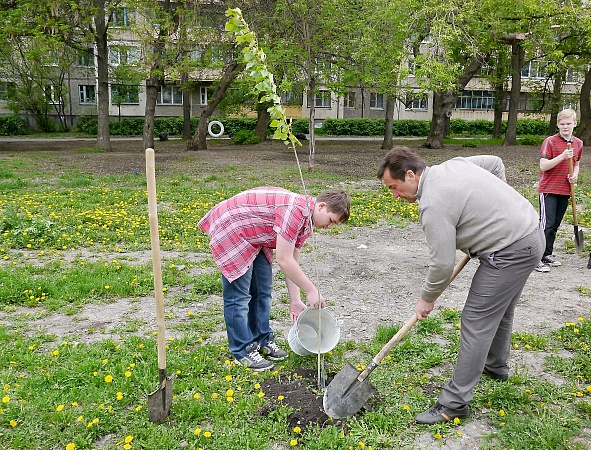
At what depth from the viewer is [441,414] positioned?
339 centimetres

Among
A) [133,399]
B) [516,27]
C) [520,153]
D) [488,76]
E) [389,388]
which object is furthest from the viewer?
[488,76]

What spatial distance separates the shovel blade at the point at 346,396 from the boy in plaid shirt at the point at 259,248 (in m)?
0.54

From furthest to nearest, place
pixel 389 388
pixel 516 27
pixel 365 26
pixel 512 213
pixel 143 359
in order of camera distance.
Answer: pixel 516 27
pixel 365 26
pixel 143 359
pixel 389 388
pixel 512 213

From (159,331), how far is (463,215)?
6.20 ft

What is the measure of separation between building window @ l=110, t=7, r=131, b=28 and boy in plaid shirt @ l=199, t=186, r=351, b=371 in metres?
17.2

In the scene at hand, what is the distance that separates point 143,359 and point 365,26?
12216 mm

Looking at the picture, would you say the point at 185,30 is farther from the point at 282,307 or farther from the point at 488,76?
the point at 488,76

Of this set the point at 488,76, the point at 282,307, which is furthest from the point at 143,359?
the point at 488,76

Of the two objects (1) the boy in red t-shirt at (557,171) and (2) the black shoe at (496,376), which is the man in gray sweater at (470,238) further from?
(1) the boy in red t-shirt at (557,171)

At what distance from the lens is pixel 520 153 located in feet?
70.5

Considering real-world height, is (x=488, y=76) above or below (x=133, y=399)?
above

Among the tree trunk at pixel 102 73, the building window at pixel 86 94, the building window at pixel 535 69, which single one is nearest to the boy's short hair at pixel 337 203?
the tree trunk at pixel 102 73

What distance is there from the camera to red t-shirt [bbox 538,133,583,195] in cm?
640

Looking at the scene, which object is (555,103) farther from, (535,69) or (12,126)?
(12,126)
